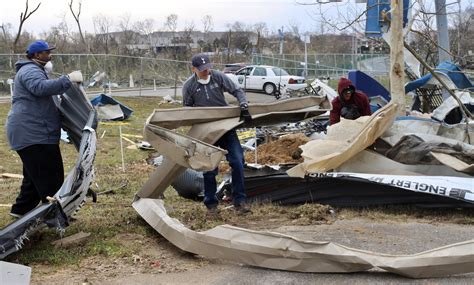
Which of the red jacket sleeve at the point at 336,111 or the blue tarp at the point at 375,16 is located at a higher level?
the blue tarp at the point at 375,16

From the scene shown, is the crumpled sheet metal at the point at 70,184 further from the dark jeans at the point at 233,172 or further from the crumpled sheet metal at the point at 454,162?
the crumpled sheet metal at the point at 454,162

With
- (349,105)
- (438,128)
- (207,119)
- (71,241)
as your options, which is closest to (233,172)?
(207,119)

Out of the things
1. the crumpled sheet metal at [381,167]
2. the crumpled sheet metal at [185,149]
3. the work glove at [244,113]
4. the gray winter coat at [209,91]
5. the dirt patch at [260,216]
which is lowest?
the dirt patch at [260,216]

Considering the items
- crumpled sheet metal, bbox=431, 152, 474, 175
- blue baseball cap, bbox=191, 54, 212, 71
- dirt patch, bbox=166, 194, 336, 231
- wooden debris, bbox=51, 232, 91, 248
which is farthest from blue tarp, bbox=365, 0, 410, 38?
wooden debris, bbox=51, 232, 91, 248

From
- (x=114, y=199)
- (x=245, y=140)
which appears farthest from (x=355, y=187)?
(x=245, y=140)

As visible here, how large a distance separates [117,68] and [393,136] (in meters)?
23.1

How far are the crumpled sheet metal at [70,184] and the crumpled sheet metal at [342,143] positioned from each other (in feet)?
6.86

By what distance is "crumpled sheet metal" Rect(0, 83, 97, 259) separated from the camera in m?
4.22

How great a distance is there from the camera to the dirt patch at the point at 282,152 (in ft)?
28.2

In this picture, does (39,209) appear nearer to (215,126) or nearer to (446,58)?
(215,126)

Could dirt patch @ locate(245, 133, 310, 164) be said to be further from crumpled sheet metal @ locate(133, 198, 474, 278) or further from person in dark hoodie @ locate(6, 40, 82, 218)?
crumpled sheet metal @ locate(133, 198, 474, 278)

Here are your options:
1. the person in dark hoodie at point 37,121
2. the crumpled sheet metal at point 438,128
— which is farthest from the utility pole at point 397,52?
the person in dark hoodie at point 37,121

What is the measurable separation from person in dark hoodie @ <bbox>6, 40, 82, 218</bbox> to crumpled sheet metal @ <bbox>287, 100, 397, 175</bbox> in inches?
92.7

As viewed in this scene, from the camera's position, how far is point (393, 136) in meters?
6.25
